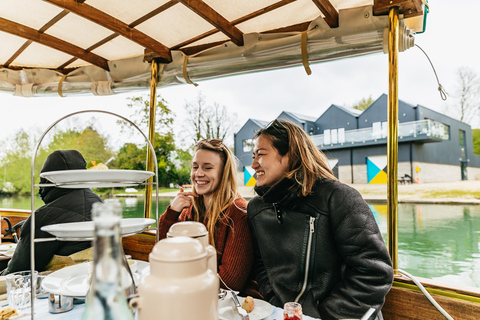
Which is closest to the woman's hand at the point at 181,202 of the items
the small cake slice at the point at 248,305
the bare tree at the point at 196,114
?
the small cake slice at the point at 248,305

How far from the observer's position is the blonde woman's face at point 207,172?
2021mm

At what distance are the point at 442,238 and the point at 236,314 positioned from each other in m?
4.71

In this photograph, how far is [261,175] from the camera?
1729 mm

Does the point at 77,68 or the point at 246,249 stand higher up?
the point at 77,68

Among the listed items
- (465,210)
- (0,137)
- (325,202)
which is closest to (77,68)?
(325,202)

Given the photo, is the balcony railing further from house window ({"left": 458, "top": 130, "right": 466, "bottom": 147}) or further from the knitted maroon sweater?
the knitted maroon sweater

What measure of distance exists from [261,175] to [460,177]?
91.8 inches

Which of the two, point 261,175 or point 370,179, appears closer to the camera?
point 261,175

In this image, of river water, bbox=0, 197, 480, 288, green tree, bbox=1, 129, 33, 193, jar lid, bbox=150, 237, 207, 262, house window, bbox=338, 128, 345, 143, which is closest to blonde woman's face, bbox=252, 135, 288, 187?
jar lid, bbox=150, 237, 207, 262

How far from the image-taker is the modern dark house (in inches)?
108

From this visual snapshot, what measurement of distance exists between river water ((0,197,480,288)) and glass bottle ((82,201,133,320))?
2245mm

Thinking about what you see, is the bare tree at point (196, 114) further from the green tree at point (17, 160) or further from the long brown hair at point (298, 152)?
the green tree at point (17, 160)

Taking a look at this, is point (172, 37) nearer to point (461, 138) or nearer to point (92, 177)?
point (92, 177)

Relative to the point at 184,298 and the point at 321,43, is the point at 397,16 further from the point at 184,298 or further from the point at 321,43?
the point at 184,298
